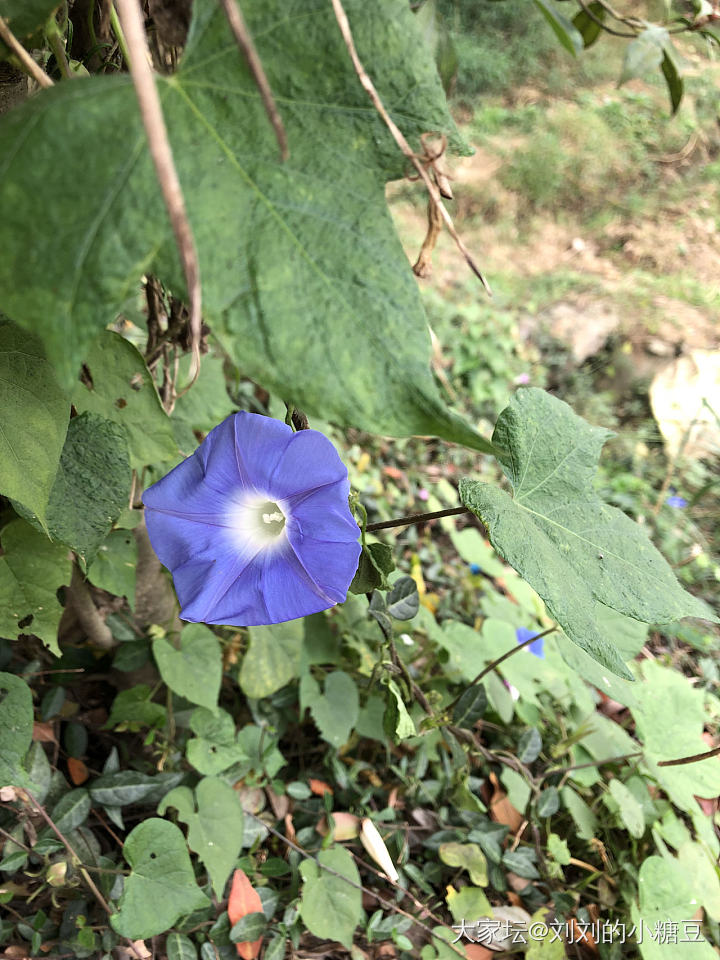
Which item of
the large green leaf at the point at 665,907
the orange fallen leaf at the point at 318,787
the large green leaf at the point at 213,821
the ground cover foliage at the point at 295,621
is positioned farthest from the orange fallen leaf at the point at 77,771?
the large green leaf at the point at 665,907

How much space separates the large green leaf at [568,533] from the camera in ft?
1.77

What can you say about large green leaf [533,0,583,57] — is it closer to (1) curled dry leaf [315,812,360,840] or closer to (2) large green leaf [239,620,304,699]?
(2) large green leaf [239,620,304,699]

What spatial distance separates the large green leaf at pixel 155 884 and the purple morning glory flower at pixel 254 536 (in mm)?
441

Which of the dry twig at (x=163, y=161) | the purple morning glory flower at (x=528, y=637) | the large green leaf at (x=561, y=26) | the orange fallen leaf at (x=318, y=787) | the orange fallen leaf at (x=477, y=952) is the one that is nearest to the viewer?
the dry twig at (x=163, y=161)

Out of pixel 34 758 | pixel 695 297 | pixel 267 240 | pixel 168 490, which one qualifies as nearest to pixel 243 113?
pixel 267 240

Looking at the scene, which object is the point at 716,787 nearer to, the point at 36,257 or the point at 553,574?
the point at 553,574

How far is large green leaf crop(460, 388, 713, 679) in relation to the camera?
0.54 meters

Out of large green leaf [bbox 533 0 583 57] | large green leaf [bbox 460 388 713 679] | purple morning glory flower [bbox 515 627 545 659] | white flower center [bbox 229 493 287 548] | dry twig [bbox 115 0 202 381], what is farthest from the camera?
purple morning glory flower [bbox 515 627 545 659]

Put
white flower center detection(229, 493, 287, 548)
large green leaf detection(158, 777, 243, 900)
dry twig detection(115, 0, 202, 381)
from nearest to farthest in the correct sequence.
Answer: dry twig detection(115, 0, 202, 381) < white flower center detection(229, 493, 287, 548) < large green leaf detection(158, 777, 243, 900)

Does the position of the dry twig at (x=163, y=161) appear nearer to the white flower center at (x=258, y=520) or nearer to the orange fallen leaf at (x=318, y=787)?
the white flower center at (x=258, y=520)

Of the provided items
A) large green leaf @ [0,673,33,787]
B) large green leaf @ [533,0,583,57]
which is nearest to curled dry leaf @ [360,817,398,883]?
large green leaf @ [0,673,33,787]

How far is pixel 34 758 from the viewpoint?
920 mm

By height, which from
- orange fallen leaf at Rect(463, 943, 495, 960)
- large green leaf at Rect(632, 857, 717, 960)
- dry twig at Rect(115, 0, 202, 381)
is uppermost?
dry twig at Rect(115, 0, 202, 381)

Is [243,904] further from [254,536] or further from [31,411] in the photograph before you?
[31,411]
